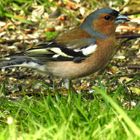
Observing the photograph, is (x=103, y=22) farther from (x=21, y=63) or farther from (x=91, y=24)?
(x=21, y=63)

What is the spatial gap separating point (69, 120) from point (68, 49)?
1787 millimetres

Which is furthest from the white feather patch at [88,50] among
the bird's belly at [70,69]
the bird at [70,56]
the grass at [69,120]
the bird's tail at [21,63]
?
the grass at [69,120]

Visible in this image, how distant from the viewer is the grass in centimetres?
451

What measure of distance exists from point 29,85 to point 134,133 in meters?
2.63

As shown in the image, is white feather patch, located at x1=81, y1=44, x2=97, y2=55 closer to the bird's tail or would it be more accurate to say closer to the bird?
the bird

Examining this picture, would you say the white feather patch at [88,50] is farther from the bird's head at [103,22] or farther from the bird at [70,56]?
the bird's head at [103,22]

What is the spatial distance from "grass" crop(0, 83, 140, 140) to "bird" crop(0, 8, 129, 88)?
763 mm

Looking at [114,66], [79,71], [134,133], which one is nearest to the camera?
[134,133]

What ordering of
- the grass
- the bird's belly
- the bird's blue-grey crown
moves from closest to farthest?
the grass, the bird's belly, the bird's blue-grey crown

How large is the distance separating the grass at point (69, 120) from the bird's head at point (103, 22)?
3.83 ft

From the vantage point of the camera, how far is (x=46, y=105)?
5250mm

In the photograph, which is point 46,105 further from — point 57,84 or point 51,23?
point 51,23

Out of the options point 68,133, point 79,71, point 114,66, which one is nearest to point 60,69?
point 79,71

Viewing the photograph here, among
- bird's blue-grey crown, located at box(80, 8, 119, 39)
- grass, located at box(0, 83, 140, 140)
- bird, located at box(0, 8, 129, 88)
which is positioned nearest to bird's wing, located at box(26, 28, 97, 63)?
bird, located at box(0, 8, 129, 88)
